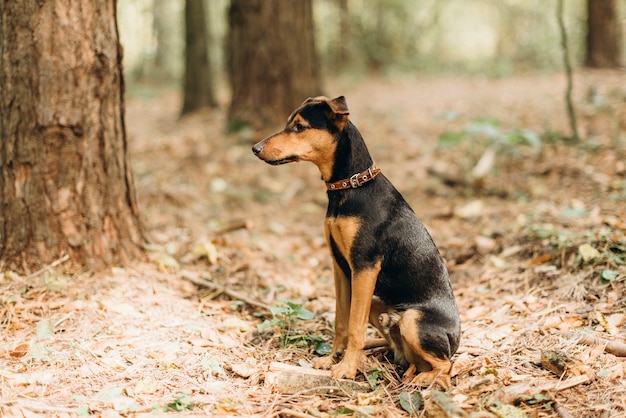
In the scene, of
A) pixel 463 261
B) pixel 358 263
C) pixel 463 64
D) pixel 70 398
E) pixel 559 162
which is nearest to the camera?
pixel 70 398

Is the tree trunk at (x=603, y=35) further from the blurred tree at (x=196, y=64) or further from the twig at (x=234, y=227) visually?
the twig at (x=234, y=227)

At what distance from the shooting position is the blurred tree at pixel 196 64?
11.9 m

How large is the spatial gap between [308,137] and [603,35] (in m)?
12.2

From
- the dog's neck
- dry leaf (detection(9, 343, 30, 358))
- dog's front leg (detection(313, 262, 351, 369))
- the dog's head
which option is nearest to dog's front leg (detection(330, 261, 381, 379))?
dog's front leg (detection(313, 262, 351, 369))

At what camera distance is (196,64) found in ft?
39.7

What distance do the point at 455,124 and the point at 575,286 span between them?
249 inches

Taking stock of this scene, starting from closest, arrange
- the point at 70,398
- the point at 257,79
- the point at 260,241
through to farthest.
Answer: the point at 70,398
the point at 260,241
the point at 257,79

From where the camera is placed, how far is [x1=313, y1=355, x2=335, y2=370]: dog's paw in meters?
3.76

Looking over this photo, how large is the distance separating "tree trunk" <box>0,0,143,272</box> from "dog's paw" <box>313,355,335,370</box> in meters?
2.11

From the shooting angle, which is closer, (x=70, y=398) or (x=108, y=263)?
(x=70, y=398)

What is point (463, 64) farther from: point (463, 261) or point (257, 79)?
point (463, 261)

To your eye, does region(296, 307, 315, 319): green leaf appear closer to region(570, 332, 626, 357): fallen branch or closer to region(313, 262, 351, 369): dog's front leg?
region(313, 262, 351, 369): dog's front leg

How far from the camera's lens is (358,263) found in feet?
11.6

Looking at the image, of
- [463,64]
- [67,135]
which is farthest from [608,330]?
[463,64]
